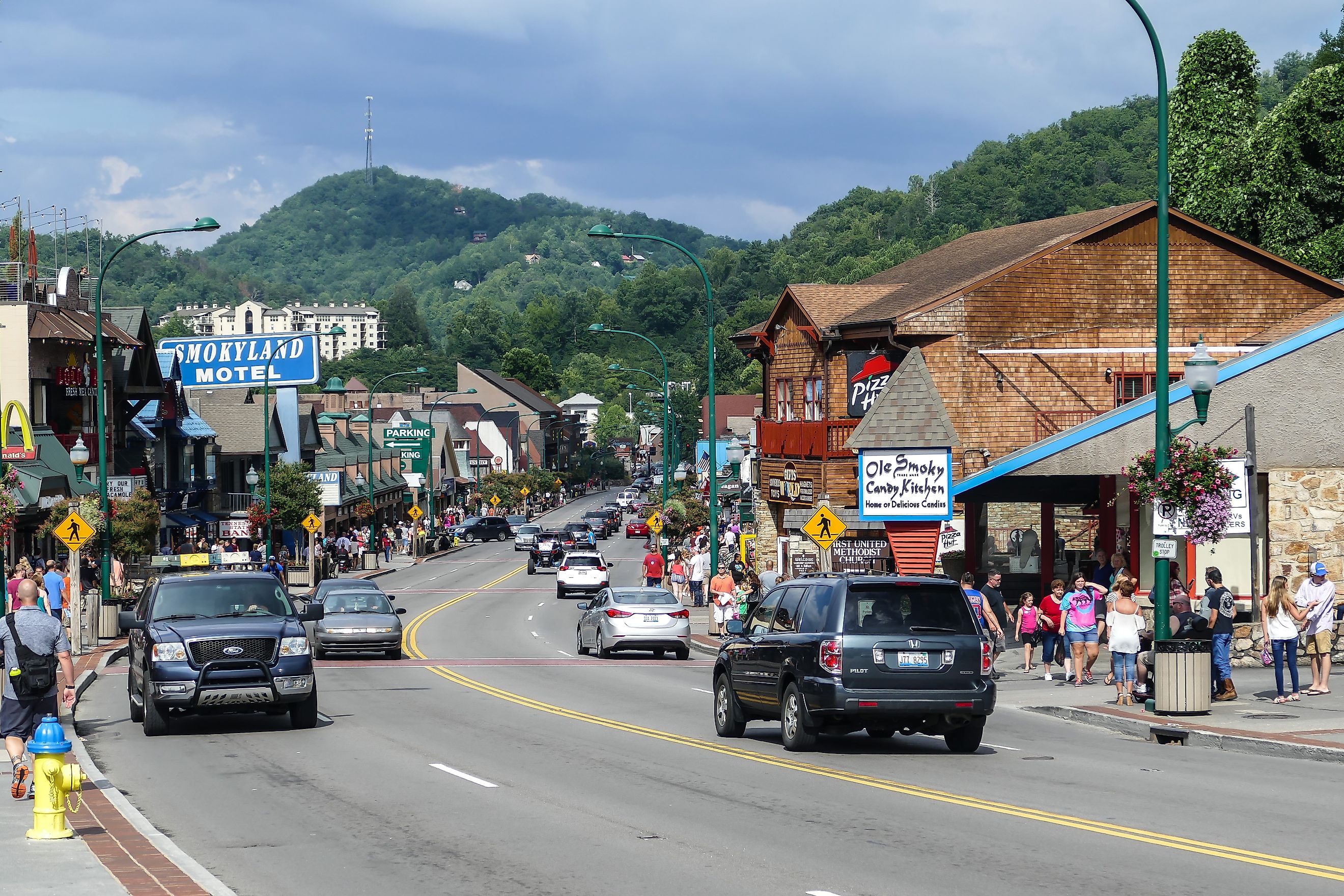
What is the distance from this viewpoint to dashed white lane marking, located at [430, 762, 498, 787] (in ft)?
48.3

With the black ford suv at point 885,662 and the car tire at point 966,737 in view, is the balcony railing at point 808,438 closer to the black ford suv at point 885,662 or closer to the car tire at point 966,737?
the car tire at point 966,737

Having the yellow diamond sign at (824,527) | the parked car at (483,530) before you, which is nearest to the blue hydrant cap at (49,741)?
the yellow diamond sign at (824,527)

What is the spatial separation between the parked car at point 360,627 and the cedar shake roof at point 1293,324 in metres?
22.8

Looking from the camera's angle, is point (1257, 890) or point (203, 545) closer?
point (1257, 890)

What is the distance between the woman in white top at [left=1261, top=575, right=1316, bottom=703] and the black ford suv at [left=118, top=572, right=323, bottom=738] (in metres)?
12.3

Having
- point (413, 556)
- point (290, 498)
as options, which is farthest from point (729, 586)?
point (413, 556)

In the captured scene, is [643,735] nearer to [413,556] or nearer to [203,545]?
[203,545]

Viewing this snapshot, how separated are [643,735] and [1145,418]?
13.8 metres

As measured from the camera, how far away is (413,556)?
85.8 meters

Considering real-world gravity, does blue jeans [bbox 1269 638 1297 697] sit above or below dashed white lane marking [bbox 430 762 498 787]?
above

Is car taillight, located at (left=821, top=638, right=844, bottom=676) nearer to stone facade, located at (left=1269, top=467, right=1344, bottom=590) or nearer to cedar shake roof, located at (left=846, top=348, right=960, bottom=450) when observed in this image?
stone facade, located at (left=1269, top=467, right=1344, bottom=590)

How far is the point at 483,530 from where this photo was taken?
107500mm

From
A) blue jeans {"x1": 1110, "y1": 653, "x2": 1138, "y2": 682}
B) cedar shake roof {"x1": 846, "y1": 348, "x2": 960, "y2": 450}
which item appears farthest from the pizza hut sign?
blue jeans {"x1": 1110, "y1": 653, "x2": 1138, "y2": 682}

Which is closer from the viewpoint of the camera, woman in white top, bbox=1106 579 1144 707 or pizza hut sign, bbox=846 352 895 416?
woman in white top, bbox=1106 579 1144 707
